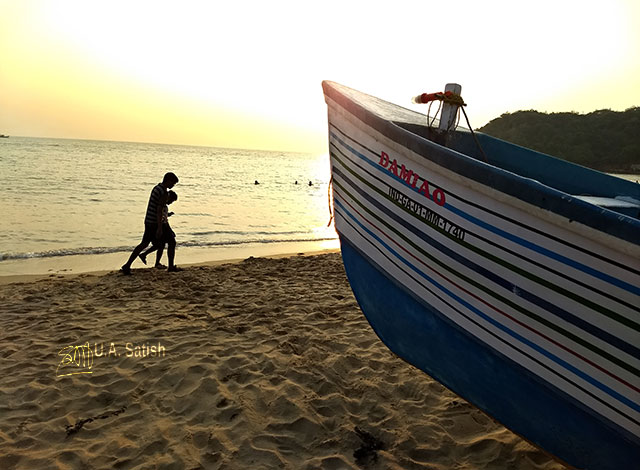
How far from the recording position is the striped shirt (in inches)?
258

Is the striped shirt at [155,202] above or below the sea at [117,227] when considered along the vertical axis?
above

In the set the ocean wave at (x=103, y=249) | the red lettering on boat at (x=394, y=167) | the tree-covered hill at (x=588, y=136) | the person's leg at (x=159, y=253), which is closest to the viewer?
the red lettering on boat at (x=394, y=167)

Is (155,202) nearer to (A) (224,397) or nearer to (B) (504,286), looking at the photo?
(A) (224,397)

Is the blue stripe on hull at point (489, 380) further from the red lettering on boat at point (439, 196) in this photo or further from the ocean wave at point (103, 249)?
the ocean wave at point (103, 249)

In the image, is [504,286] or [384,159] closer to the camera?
[504,286]

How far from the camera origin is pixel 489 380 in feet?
7.52

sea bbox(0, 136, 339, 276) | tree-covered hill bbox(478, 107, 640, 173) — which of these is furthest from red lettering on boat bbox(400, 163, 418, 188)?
tree-covered hill bbox(478, 107, 640, 173)

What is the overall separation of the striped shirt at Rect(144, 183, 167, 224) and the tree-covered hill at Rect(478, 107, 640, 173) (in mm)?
51555

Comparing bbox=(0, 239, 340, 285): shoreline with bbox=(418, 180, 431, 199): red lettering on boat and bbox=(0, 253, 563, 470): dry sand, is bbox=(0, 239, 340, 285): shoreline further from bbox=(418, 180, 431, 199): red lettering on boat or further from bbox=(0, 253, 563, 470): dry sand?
bbox=(418, 180, 431, 199): red lettering on boat

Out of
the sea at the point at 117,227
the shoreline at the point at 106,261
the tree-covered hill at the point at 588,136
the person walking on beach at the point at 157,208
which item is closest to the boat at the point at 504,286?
the person walking on beach at the point at 157,208

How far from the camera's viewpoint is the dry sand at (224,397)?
2.70 metres

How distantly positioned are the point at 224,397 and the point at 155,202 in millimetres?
4354

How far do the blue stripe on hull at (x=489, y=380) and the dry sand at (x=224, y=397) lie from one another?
70 centimetres

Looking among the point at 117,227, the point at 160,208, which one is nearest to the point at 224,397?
the point at 160,208
